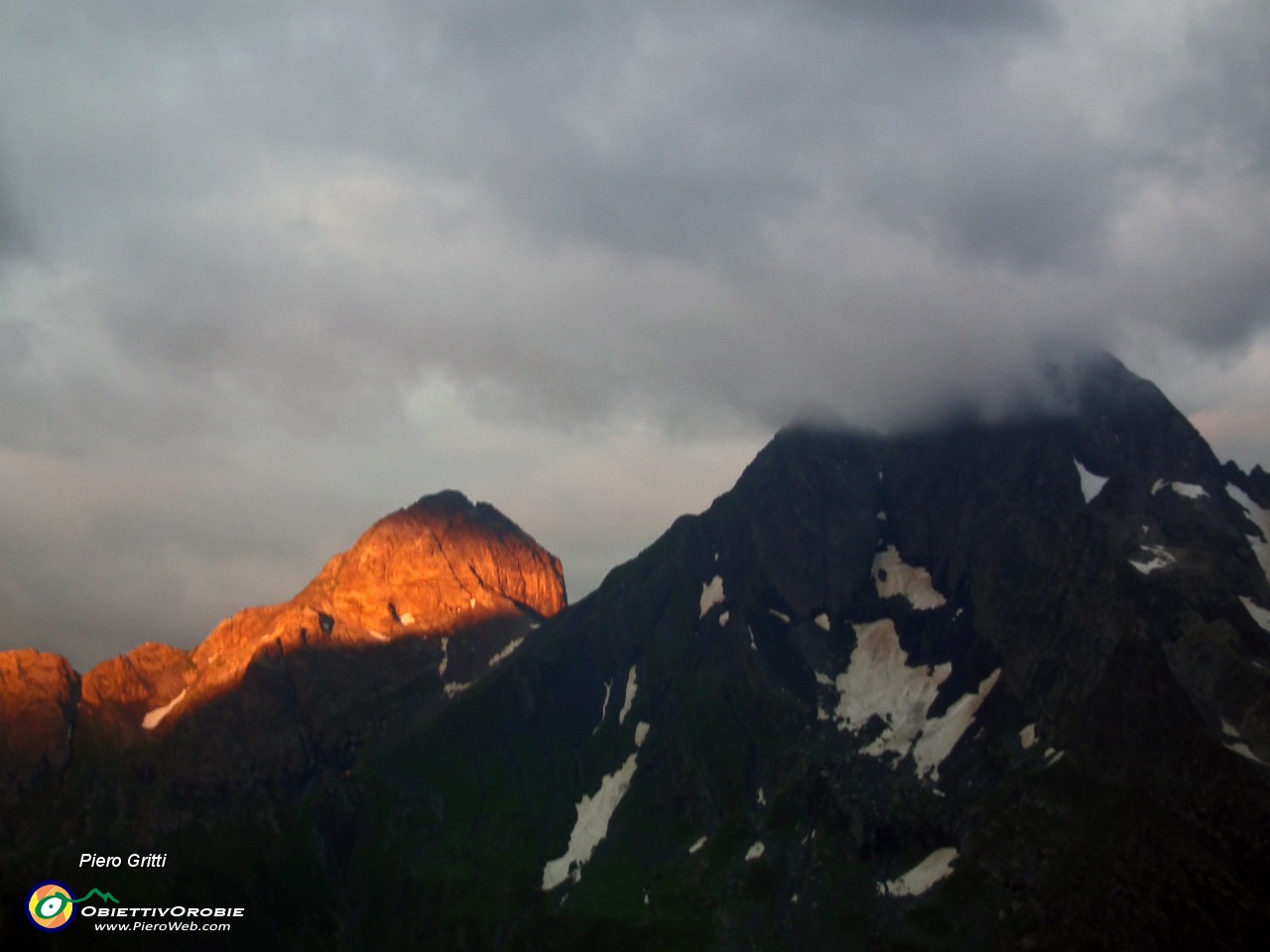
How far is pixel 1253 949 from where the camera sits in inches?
7859
